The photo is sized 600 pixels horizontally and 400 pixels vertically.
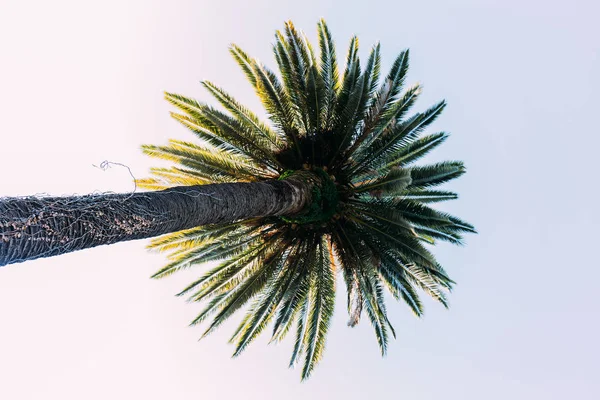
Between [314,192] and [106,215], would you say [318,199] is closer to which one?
[314,192]

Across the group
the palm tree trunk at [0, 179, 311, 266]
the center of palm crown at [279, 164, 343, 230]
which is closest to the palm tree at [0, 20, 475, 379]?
the center of palm crown at [279, 164, 343, 230]

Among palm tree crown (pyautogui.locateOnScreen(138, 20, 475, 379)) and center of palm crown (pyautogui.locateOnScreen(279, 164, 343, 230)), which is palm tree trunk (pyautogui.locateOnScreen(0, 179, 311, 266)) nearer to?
center of palm crown (pyautogui.locateOnScreen(279, 164, 343, 230))

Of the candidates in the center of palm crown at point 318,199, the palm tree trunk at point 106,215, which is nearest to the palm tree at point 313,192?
the center of palm crown at point 318,199

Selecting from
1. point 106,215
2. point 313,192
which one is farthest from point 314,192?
point 106,215

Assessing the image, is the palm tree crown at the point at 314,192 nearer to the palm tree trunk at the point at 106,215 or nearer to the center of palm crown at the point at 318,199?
the center of palm crown at the point at 318,199

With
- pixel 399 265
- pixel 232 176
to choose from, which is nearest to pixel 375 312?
pixel 399 265

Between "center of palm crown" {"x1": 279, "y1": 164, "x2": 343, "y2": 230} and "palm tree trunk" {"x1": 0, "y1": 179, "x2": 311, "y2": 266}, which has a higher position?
"center of palm crown" {"x1": 279, "y1": 164, "x2": 343, "y2": 230}
